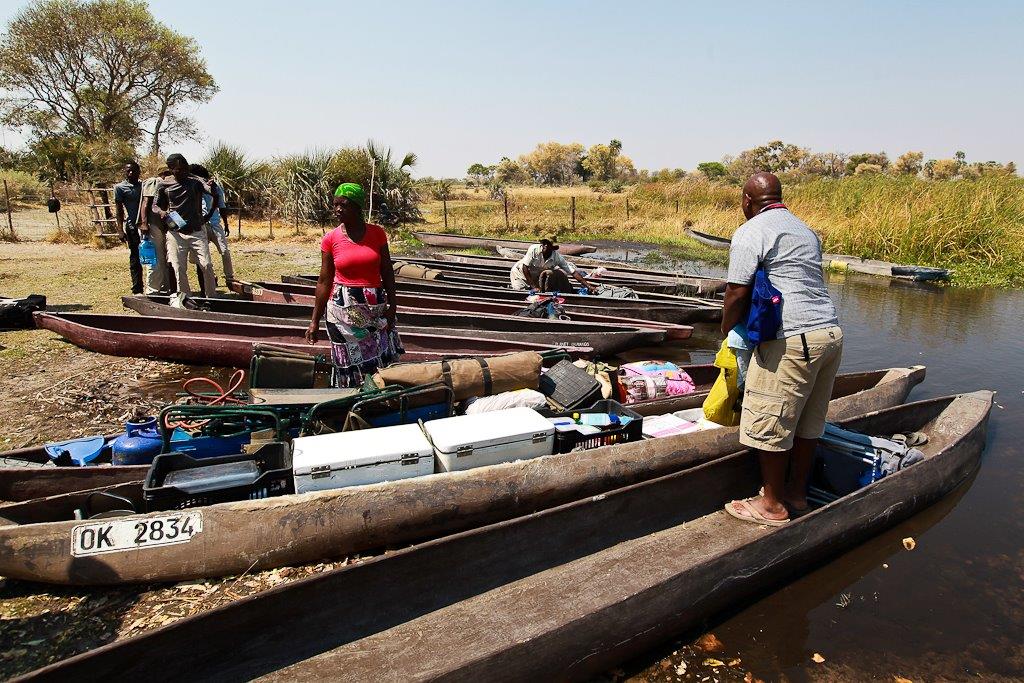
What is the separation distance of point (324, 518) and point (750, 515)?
258cm

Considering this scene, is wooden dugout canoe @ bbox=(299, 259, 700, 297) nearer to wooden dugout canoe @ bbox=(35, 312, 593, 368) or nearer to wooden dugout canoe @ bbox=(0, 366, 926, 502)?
wooden dugout canoe @ bbox=(35, 312, 593, 368)

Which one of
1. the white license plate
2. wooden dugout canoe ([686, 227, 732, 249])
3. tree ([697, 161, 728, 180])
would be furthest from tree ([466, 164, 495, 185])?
the white license plate

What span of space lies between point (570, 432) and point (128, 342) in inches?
239

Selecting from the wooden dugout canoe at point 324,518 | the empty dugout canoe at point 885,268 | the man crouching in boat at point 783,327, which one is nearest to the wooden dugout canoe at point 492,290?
the wooden dugout canoe at point 324,518

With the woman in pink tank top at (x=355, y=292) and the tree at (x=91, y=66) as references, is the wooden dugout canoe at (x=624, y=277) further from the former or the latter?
the tree at (x=91, y=66)

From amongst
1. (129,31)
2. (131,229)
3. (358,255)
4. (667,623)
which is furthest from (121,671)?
(129,31)

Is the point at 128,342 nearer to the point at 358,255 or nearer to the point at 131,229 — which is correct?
the point at 131,229

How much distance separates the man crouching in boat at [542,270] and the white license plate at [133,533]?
6992 mm

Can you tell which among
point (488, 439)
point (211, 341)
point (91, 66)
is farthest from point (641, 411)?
point (91, 66)

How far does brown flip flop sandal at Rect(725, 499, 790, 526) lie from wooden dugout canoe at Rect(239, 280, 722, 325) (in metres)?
5.91

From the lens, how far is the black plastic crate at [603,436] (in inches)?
171

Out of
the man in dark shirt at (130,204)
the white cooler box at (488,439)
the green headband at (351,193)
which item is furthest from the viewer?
the man in dark shirt at (130,204)

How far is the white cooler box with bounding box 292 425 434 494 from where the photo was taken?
3.62m

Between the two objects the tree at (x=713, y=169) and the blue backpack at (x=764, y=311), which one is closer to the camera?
the blue backpack at (x=764, y=311)
